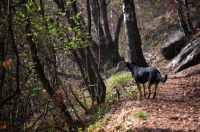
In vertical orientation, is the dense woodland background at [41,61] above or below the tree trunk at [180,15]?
below

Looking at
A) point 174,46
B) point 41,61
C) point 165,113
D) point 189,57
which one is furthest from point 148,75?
point 174,46

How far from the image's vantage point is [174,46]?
18.6 metres

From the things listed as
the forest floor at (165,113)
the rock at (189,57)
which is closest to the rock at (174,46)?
the rock at (189,57)

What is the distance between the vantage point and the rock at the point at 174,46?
1841cm

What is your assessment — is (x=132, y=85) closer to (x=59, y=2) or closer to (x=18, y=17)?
(x=59, y=2)

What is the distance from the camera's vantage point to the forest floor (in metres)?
7.19

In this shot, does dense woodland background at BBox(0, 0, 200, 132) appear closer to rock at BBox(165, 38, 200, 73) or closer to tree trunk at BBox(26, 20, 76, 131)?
tree trunk at BBox(26, 20, 76, 131)

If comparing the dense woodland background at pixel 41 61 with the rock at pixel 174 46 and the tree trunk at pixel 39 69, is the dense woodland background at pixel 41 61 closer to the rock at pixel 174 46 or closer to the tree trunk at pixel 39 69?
the tree trunk at pixel 39 69

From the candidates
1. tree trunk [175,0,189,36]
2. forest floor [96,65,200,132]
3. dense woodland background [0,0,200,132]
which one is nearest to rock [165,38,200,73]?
tree trunk [175,0,189,36]

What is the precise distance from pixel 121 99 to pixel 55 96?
3.53 meters

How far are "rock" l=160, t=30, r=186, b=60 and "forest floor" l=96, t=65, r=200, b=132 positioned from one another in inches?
231

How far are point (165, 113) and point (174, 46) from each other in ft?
36.1

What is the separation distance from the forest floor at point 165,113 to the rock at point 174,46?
586cm

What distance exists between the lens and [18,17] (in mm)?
7926
